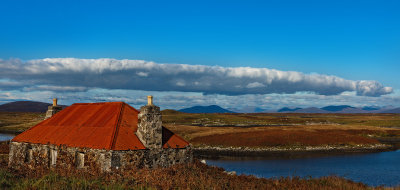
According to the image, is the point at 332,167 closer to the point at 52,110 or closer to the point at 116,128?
the point at 116,128

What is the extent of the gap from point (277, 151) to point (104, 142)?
4331cm

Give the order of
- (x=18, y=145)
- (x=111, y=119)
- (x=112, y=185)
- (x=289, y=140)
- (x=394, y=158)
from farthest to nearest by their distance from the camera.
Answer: (x=289, y=140)
(x=394, y=158)
(x=18, y=145)
(x=111, y=119)
(x=112, y=185)

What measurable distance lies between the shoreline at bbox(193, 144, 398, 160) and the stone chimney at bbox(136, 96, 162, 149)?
29.6 meters

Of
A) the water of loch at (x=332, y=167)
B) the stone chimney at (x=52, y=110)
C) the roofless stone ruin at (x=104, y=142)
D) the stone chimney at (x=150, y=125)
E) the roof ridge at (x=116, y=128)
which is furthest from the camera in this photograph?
the water of loch at (x=332, y=167)

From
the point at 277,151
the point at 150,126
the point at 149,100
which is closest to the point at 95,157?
the point at 150,126

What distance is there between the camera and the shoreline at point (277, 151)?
171 feet

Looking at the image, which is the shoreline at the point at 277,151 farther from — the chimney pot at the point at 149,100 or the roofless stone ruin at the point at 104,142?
the chimney pot at the point at 149,100

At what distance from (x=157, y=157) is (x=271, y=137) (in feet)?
160

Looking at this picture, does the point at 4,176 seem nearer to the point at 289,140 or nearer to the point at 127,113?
the point at 127,113

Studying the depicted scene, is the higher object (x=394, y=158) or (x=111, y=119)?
(x=111, y=119)

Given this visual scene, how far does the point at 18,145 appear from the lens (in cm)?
2686

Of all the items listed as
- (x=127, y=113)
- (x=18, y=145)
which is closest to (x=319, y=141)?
(x=127, y=113)

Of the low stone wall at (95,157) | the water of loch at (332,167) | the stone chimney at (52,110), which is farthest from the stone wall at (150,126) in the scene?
the water of loch at (332,167)

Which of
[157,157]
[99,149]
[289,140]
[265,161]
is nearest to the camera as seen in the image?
[99,149]
